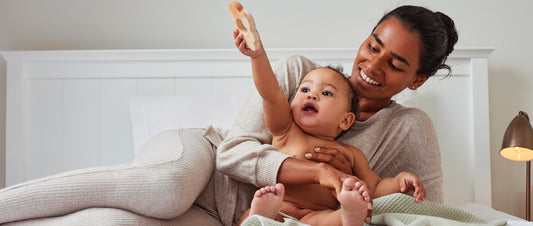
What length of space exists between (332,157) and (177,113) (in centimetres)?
101

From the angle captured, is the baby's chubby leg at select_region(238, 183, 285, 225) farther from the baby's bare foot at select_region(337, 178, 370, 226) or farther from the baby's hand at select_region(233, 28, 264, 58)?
the baby's hand at select_region(233, 28, 264, 58)

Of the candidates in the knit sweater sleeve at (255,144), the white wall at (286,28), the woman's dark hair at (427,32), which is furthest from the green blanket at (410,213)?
the white wall at (286,28)

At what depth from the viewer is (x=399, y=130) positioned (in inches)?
58.7

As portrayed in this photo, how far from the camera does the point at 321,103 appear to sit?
1.33m

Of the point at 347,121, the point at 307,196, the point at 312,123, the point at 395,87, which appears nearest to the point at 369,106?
the point at 395,87

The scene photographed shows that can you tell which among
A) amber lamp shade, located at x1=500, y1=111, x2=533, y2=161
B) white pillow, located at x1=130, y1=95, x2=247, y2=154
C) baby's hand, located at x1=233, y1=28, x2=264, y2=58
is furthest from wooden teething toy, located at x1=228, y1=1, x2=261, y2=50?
amber lamp shade, located at x1=500, y1=111, x2=533, y2=161

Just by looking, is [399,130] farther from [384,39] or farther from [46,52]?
[46,52]

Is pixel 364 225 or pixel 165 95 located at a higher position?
pixel 165 95

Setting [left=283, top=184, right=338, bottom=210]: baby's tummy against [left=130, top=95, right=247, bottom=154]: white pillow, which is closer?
[left=283, top=184, right=338, bottom=210]: baby's tummy

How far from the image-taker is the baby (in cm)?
123

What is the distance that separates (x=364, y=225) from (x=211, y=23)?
166 centimetres

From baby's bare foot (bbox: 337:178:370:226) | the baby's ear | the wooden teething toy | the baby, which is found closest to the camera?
baby's bare foot (bbox: 337:178:370:226)

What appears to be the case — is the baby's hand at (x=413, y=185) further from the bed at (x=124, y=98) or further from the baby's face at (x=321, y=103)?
the bed at (x=124, y=98)

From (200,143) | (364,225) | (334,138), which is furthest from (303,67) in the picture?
(364,225)
